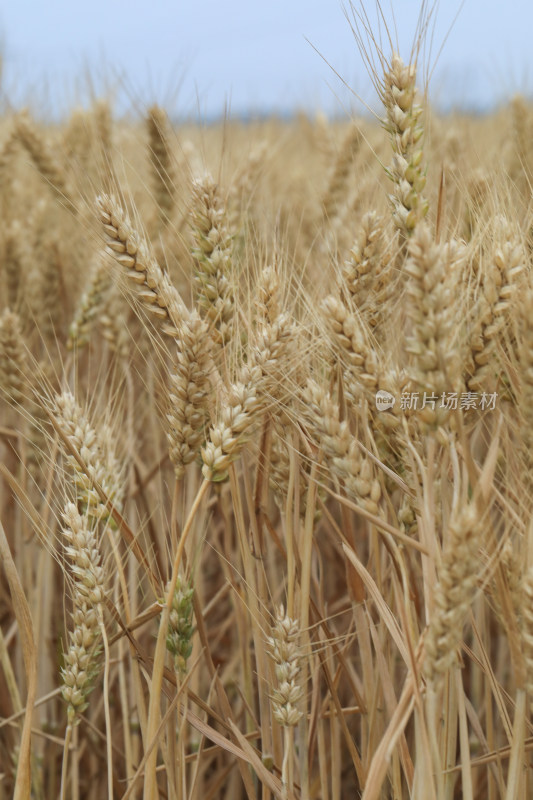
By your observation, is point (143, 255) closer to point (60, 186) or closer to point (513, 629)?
point (513, 629)

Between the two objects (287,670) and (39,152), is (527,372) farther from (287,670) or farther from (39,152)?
(39,152)

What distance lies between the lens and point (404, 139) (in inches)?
40.6

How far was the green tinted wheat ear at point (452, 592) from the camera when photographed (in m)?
0.72

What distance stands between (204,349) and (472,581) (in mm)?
435

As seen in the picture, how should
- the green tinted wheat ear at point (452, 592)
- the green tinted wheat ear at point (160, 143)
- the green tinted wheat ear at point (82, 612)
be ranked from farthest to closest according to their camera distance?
the green tinted wheat ear at point (160, 143) < the green tinted wheat ear at point (82, 612) < the green tinted wheat ear at point (452, 592)

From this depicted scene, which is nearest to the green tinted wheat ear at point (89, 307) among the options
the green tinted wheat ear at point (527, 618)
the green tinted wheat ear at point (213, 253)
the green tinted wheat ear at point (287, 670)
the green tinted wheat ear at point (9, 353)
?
the green tinted wheat ear at point (9, 353)

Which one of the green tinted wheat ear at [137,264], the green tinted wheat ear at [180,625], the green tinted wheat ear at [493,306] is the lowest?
the green tinted wheat ear at [180,625]

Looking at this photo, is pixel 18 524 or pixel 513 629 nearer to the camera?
pixel 513 629

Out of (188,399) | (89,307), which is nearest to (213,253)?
(188,399)

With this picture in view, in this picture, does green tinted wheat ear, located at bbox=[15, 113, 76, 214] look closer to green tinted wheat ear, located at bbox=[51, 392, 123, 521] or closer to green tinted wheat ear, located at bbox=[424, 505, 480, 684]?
green tinted wheat ear, located at bbox=[51, 392, 123, 521]

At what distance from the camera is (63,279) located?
221 cm

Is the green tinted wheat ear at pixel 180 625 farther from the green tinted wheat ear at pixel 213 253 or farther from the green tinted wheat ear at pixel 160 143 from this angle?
the green tinted wheat ear at pixel 160 143

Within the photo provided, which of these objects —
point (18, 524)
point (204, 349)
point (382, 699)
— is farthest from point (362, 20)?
point (18, 524)

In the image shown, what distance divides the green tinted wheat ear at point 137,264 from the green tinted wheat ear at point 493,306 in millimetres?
418
